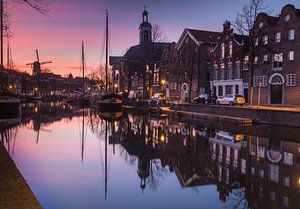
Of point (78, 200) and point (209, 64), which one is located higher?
point (209, 64)

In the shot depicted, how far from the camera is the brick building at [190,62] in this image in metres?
56.1

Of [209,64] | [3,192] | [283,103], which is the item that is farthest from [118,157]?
[209,64]

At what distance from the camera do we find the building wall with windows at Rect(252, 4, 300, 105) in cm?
4012

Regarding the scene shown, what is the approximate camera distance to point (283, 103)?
1628 inches

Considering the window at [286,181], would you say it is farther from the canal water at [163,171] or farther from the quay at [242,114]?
the quay at [242,114]

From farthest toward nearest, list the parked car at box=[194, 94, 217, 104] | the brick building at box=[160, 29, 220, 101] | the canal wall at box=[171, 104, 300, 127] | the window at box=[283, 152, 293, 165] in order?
the brick building at box=[160, 29, 220, 101] < the parked car at box=[194, 94, 217, 104] < the canal wall at box=[171, 104, 300, 127] < the window at box=[283, 152, 293, 165]

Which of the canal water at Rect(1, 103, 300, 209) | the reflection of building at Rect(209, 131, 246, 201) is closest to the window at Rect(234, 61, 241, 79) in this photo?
the canal water at Rect(1, 103, 300, 209)

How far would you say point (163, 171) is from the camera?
1318 cm

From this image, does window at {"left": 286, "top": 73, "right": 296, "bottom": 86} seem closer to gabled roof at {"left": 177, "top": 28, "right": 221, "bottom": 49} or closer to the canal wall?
the canal wall

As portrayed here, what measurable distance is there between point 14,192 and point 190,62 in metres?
47.0

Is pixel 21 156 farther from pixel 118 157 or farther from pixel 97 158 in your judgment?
pixel 118 157

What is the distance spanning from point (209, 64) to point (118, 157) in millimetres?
48361

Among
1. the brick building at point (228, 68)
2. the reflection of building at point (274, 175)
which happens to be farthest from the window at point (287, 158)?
the brick building at point (228, 68)

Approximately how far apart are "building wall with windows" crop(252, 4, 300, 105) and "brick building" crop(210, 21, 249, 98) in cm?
422
